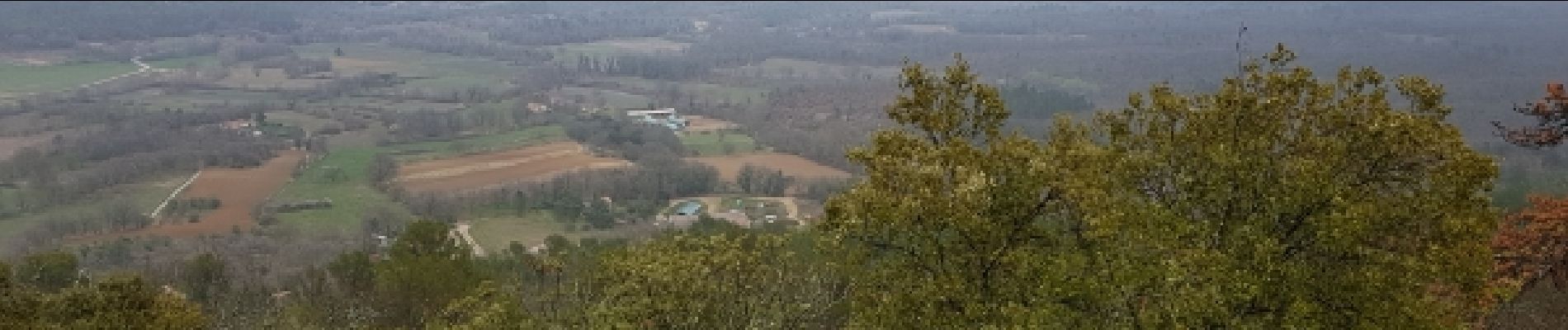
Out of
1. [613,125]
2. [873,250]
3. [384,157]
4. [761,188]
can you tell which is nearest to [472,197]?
[384,157]

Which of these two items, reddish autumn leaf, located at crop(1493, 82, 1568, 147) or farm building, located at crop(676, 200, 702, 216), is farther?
farm building, located at crop(676, 200, 702, 216)

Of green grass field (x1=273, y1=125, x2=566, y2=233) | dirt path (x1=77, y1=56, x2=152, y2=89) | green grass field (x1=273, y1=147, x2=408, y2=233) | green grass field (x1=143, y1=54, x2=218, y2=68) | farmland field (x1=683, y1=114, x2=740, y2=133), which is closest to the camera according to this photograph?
green grass field (x1=273, y1=147, x2=408, y2=233)

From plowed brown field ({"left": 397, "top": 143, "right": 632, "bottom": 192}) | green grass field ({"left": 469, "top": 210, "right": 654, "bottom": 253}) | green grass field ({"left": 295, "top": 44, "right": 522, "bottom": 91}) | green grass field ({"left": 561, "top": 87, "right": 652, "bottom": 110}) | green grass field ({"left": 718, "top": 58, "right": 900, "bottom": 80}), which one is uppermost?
green grass field ({"left": 295, "top": 44, "right": 522, "bottom": 91})

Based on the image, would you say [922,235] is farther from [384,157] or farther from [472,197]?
[384,157]

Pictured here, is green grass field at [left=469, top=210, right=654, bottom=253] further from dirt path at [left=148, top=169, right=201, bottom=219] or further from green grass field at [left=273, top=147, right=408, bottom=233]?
dirt path at [left=148, top=169, right=201, bottom=219]

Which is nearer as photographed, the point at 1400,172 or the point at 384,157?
the point at 1400,172

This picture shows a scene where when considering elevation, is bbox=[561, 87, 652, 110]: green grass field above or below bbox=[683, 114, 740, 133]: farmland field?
above

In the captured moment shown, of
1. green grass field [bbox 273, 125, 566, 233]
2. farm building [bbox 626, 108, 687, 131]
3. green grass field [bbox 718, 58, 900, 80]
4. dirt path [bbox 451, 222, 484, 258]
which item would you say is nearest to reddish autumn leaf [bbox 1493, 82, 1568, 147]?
dirt path [bbox 451, 222, 484, 258]
